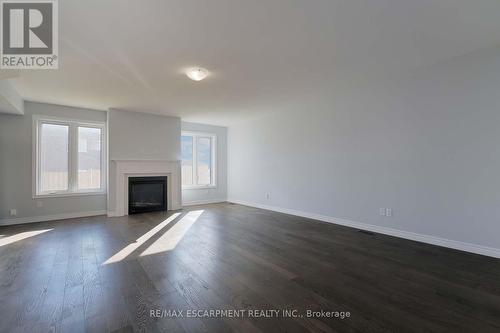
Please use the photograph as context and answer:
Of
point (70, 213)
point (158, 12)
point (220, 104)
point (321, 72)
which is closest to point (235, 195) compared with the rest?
point (220, 104)

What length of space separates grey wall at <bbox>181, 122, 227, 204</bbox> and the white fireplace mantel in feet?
2.10

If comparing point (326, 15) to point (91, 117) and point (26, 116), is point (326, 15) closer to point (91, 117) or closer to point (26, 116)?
point (91, 117)

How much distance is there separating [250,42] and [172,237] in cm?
309

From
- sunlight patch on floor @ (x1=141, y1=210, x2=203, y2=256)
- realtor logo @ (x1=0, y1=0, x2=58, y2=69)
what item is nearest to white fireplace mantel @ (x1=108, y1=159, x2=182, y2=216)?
sunlight patch on floor @ (x1=141, y1=210, x2=203, y2=256)

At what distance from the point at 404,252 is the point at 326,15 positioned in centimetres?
303

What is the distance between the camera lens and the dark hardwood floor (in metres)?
1.69

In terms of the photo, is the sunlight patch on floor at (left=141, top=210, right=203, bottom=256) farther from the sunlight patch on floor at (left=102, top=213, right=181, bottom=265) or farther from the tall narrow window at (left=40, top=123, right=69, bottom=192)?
the tall narrow window at (left=40, top=123, right=69, bottom=192)

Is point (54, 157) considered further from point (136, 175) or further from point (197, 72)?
point (197, 72)

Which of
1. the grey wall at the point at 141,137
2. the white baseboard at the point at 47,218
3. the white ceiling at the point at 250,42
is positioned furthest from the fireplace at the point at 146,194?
the white ceiling at the point at 250,42

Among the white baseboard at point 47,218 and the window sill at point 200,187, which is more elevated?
the window sill at point 200,187

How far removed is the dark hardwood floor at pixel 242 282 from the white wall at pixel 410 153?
0.50 meters

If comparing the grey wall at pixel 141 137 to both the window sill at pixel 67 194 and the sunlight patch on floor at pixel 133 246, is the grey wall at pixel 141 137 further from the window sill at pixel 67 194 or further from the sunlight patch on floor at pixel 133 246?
the sunlight patch on floor at pixel 133 246

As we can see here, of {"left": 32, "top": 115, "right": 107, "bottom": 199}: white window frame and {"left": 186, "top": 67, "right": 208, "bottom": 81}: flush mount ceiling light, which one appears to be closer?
{"left": 186, "top": 67, "right": 208, "bottom": 81}: flush mount ceiling light

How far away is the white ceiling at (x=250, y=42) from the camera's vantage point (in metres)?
2.11
